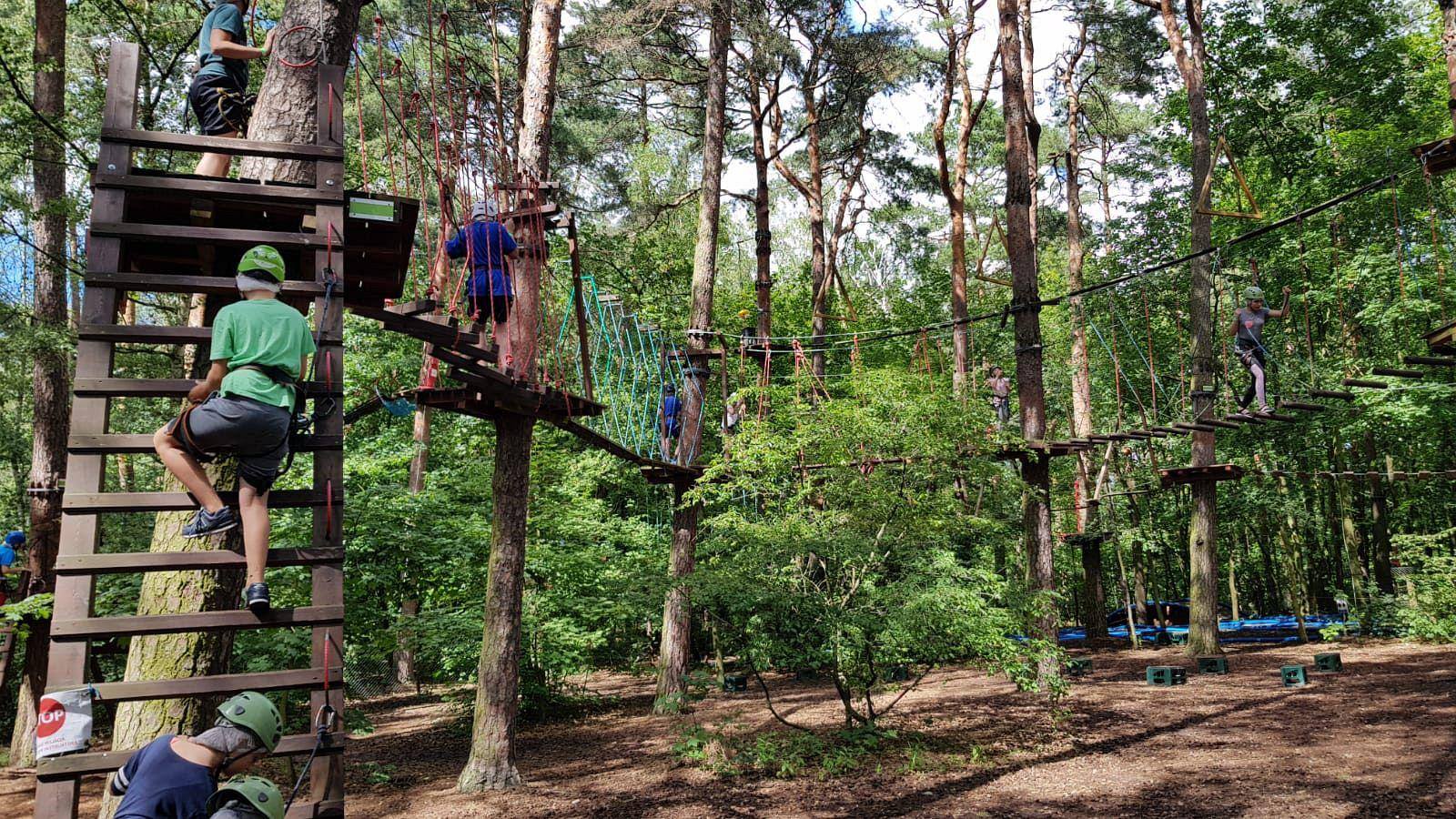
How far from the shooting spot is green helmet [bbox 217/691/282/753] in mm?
2467

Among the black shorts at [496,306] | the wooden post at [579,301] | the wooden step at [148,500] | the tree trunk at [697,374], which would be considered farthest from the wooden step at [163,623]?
the tree trunk at [697,374]

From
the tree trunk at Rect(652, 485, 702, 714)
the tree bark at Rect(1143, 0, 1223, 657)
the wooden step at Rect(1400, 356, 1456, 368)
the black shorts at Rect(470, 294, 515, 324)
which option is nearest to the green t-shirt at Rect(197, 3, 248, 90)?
the black shorts at Rect(470, 294, 515, 324)

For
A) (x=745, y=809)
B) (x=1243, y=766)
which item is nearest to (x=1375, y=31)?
(x=1243, y=766)

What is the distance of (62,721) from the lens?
233 cm

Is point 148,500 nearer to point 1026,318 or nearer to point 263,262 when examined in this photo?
point 263,262

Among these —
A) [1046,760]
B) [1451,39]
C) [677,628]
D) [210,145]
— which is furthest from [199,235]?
[677,628]

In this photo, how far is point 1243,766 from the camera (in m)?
6.76

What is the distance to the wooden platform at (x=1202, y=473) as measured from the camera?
1159 centimetres

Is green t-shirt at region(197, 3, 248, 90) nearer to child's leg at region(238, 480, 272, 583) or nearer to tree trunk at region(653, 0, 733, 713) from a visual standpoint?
child's leg at region(238, 480, 272, 583)

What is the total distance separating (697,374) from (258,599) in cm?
779

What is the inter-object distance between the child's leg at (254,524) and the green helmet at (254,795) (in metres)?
0.56

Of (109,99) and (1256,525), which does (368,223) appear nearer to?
(109,99)

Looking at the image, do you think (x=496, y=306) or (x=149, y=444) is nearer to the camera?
(x=149, y=444)

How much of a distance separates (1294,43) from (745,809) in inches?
645
